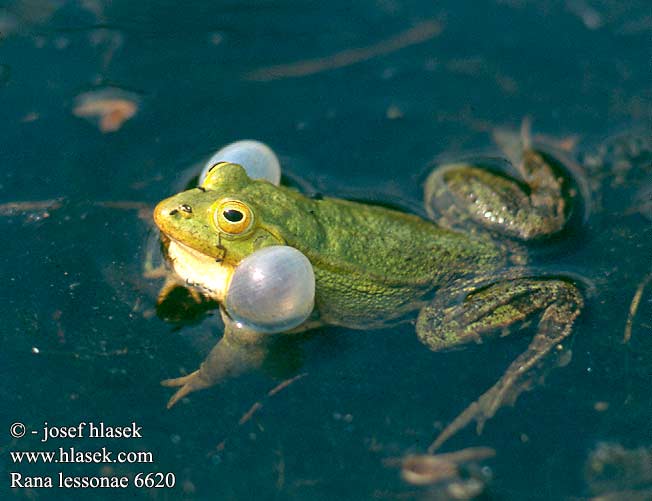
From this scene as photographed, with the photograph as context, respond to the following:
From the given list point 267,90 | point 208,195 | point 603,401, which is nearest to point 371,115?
point 267,90

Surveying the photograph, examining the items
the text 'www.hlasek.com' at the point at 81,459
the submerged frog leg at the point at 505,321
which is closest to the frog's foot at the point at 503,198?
the submerged frog leg at the point at 505,321

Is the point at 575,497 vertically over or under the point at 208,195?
under

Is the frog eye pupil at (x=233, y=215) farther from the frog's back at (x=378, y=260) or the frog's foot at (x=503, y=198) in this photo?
the frog's foot at (x=503, y=198)

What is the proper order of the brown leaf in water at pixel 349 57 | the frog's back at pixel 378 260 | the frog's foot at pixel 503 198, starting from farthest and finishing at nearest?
1. the brown leaf in water at pixel 349 57
2. the frog's foot at pixel 503 198
3. the frog's back at pixel 378 260

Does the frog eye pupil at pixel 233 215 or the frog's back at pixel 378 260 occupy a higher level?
the frog eye pupil at pixel 233 215

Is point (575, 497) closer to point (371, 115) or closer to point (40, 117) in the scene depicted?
point (371, 115)

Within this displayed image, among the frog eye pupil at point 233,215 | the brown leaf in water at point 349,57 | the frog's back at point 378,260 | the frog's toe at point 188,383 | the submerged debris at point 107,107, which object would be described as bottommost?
the frog's toe at point 188,383
